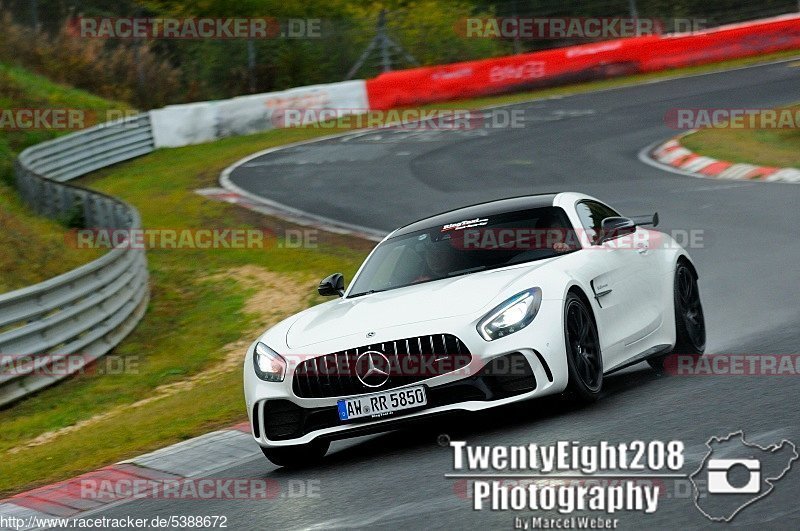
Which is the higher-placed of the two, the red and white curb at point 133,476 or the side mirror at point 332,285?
the side mirror at point 332,285

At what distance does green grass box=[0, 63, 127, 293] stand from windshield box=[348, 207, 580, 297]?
27.6 feet

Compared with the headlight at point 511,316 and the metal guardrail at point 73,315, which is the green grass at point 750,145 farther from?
the headlight at point 511,316

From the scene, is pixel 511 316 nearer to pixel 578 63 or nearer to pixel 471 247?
pixel 471 247

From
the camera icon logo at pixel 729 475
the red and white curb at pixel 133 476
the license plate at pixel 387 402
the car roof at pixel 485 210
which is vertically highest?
the car roof at pixel 485 210

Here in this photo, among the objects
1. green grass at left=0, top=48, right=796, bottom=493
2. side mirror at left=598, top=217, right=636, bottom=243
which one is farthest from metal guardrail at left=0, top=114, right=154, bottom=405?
side mirror at left=598, top=217, right=636, bottom=243

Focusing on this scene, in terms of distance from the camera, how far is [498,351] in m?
7.34

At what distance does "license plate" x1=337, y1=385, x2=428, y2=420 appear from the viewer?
7.32 m

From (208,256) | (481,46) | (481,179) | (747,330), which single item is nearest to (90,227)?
(208,256)

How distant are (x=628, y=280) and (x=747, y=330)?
2085 mm

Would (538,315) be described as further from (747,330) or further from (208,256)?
(208,256)

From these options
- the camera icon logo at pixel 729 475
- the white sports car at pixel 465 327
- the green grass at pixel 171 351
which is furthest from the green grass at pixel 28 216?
the camera icon logo at pixel 729 475

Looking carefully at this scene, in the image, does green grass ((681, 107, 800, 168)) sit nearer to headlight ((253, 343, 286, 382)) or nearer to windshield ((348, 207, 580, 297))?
windshield ((348, 207, 580, 297))

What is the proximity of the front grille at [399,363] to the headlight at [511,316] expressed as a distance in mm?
174

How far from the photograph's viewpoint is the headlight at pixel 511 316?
7402 millimetres
